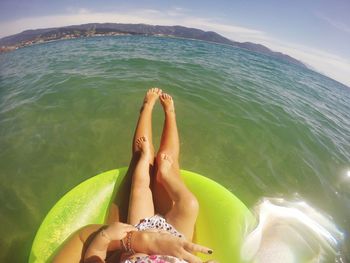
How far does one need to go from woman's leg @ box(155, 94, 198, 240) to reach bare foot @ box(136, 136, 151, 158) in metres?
0.11

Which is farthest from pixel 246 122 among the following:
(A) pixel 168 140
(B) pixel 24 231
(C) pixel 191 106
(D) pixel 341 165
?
(B) pixel 24 231

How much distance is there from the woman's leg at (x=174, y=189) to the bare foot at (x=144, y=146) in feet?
0.35

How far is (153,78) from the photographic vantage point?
708 cm

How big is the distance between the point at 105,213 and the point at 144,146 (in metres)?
0.65

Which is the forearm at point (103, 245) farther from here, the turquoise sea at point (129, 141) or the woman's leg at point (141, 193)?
the turquoise sea at point (129, 141)

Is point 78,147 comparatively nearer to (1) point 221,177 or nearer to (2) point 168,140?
(2) point 168,140

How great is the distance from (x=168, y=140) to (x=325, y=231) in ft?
6.71

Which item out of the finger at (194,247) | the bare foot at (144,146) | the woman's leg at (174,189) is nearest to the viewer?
the finger at (194,247)

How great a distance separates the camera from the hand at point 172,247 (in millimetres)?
1210

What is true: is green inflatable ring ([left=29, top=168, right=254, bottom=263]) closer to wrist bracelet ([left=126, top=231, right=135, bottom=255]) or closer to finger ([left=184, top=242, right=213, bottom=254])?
wrist bracelet ([left=126, top=231, right=135, bottom=255])

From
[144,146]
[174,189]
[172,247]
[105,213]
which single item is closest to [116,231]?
[172,247]

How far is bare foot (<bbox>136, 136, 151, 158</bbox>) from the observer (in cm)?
235

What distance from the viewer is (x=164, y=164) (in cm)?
221

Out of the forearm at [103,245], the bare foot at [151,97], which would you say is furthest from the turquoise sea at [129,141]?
the forearm at [103,245]
